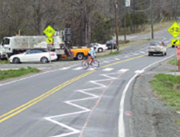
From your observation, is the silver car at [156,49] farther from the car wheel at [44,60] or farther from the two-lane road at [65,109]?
the two-lane road at [65,109]

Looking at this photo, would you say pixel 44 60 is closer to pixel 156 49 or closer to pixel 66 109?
pixel 156 49

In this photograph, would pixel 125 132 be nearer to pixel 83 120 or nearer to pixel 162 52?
pixel 83 120

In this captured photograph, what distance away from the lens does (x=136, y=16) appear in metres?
85.7

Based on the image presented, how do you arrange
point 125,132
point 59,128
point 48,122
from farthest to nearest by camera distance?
point 48,122
point 59,128
point 125,132

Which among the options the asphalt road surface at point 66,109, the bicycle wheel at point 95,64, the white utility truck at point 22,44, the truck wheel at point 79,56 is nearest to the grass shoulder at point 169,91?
the asphalt road surface at point 66,109

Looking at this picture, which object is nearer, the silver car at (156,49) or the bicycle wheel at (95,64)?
the bicycle wheel at (95,64)

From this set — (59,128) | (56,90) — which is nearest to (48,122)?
(59,128)

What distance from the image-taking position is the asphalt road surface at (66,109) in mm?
8117

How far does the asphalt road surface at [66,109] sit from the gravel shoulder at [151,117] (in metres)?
0.25

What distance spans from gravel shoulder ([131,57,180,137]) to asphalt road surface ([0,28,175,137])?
0.83 feet

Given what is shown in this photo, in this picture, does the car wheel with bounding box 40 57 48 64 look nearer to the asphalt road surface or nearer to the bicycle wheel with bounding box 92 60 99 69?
the bicycle wheel with bounding box 92 60 99 69

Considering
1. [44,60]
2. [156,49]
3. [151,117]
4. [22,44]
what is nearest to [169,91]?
[151,117]

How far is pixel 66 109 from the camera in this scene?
1091cm

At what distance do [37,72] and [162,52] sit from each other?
19.1 meters
